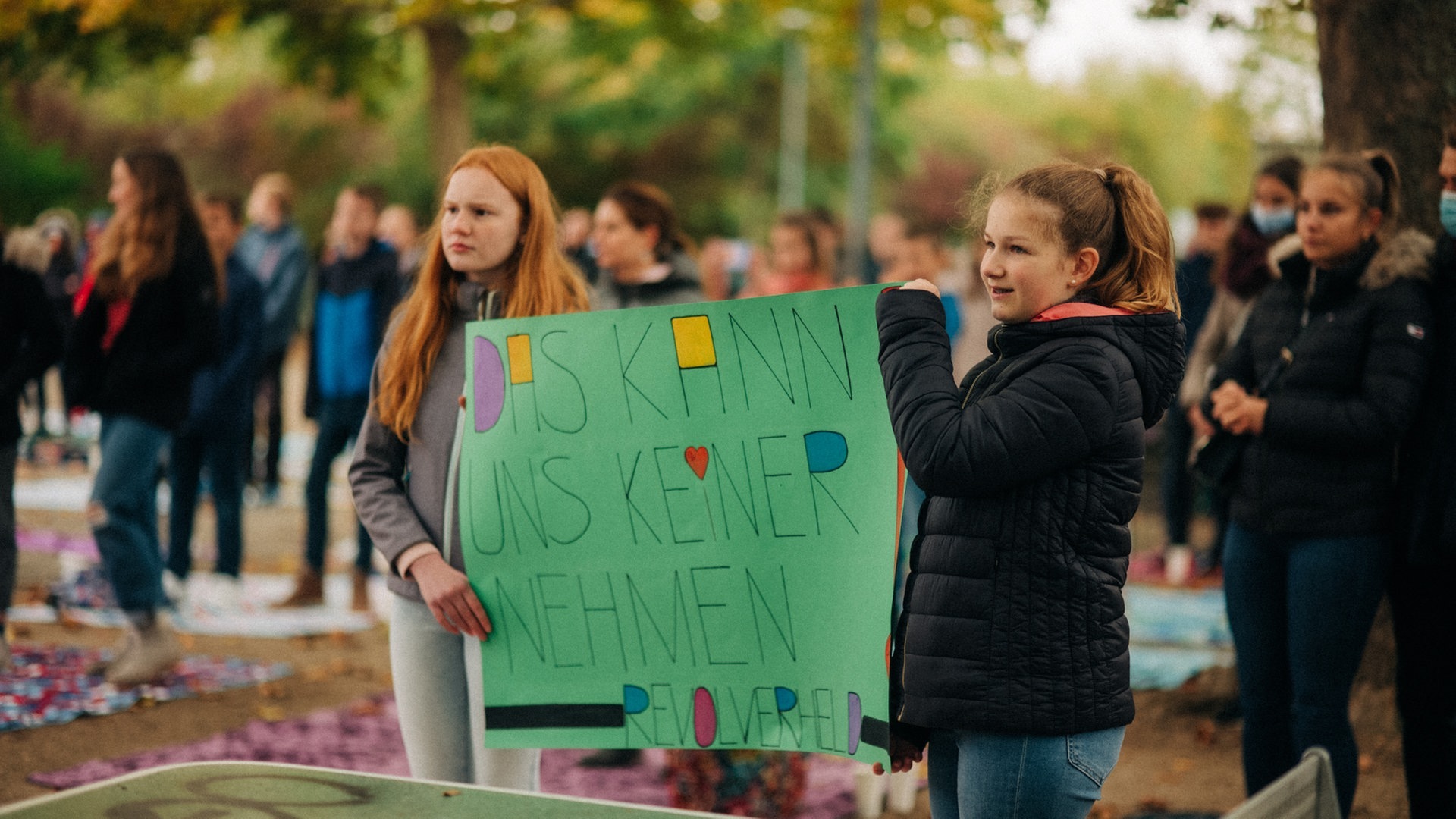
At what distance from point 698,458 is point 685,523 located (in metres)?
0.14

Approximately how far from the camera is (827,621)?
2771mm

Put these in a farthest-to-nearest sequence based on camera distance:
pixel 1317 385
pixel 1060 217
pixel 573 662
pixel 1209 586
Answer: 1. pixel 1209 586
2. pixel 1317 385
3. pixel 573 662
4. pixel 1060 217

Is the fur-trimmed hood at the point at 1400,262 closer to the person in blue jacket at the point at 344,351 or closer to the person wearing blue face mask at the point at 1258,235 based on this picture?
the person wearing blue face mask at the point at 1258,235

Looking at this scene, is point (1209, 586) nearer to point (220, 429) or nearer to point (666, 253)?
point (666, 253)

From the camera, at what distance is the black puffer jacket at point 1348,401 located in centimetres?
380

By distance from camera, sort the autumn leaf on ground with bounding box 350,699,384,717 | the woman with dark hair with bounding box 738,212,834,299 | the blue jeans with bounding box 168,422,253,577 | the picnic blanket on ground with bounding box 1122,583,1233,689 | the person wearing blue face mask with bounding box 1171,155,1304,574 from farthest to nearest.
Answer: the blue jeans with bounding box 168,422,253,577, the picnic blanket on ground with bounding box 1122,583,1233,689, the woman with dark hair with bounding box 738,212,834,299, the autumn leaf on ground with bounding box 350,699,384,717, the person wearing blue face mask with bounding box 1171,155,1304,574

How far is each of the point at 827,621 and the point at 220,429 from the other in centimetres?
591

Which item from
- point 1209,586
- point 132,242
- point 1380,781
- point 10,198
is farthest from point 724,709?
point 10,198

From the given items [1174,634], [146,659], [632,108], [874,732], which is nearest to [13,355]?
[146,659]

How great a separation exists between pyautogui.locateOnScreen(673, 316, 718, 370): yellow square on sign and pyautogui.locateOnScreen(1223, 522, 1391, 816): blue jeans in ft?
6.23

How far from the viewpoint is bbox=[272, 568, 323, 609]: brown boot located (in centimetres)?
800

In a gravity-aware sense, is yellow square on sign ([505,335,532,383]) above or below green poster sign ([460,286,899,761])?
above

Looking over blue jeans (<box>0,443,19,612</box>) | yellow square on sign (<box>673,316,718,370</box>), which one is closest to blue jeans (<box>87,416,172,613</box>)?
blue jeans (<box>0,443,19,612</box>)

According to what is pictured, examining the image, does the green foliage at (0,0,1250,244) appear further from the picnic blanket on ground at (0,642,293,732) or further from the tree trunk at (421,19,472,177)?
the picnic blanket on ground at (0,642,293,732)
